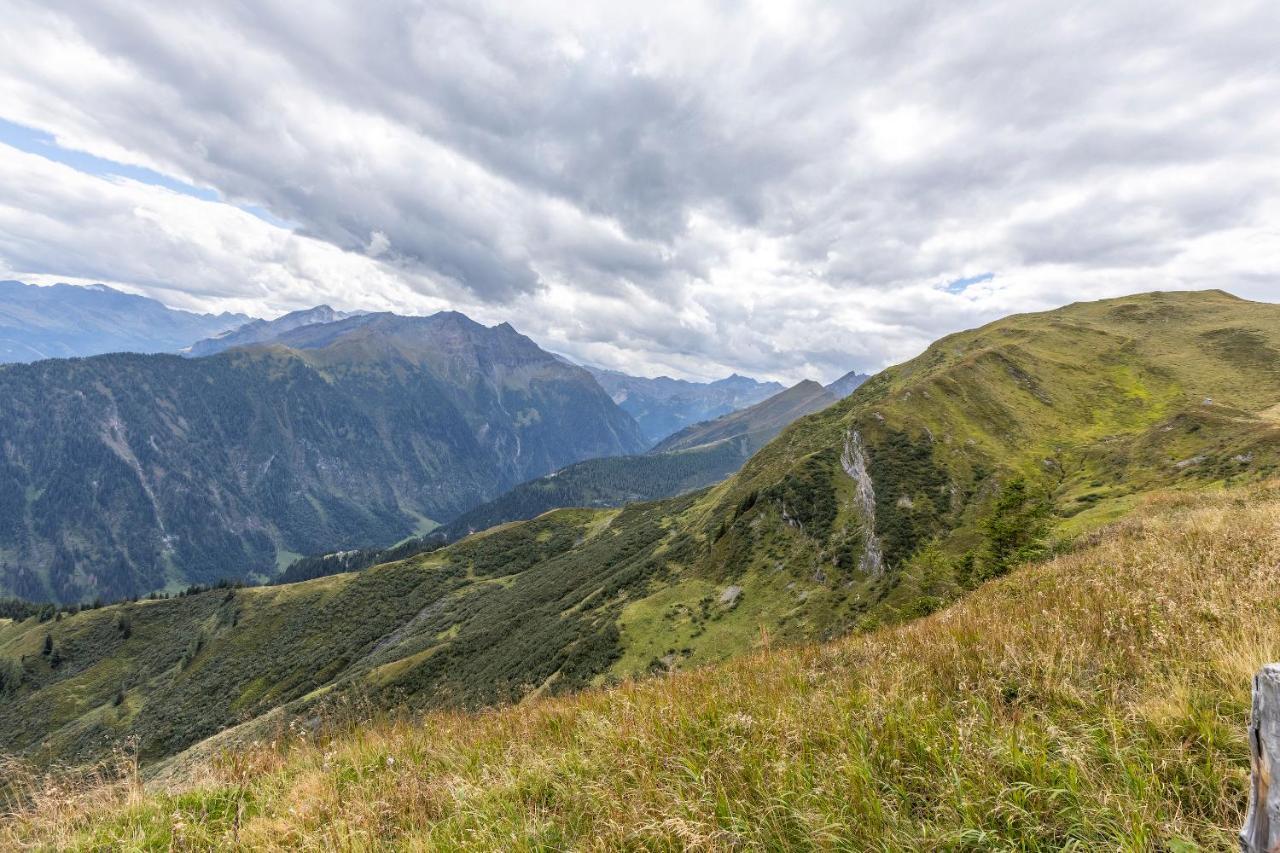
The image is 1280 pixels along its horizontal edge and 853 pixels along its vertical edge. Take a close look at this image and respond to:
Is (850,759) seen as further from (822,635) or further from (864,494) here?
(864,494)

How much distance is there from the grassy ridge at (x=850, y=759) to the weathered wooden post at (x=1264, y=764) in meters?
0.38

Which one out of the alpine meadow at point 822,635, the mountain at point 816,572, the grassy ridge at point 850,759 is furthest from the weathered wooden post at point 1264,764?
the mountain at point 816,572

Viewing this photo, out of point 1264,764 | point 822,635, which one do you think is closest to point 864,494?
point 822,635

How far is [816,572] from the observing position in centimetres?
5575

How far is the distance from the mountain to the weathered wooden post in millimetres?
779

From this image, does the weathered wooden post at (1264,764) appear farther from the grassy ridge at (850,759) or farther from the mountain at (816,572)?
the mountain at (816,572)

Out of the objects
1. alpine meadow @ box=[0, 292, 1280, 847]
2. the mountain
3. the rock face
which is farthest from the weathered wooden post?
the rock face

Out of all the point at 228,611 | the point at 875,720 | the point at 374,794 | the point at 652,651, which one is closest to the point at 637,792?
the point at 875,720

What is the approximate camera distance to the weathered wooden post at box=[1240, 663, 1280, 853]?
2.29 metres

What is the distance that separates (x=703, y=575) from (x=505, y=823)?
6630 cm

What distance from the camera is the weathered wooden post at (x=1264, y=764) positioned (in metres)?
2.29

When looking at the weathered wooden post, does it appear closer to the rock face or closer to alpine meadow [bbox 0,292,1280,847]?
alpine meadow [bbox 0,292,1280,847]

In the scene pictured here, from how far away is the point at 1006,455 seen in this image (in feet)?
213

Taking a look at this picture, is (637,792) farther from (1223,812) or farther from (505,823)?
(1223,812)
